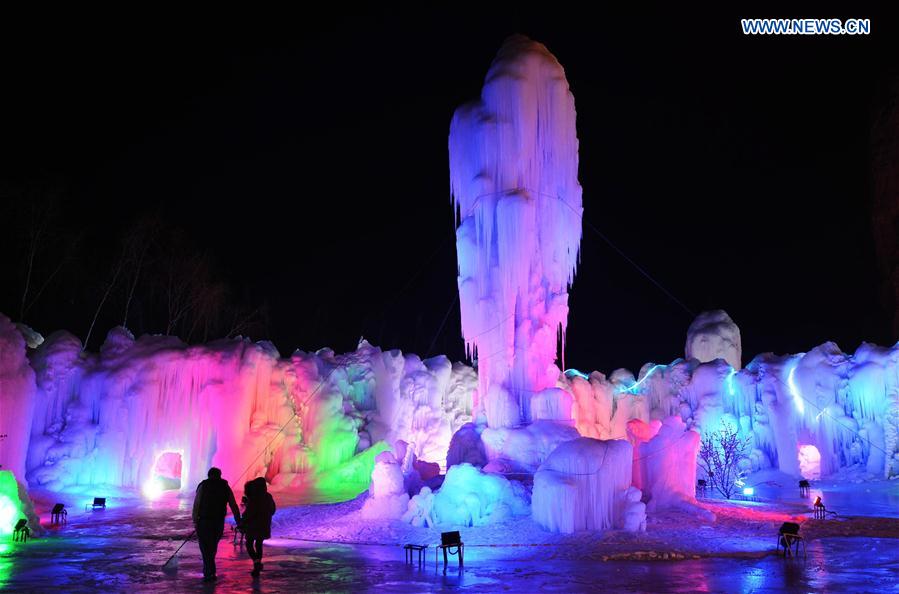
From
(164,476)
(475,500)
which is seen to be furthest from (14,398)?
(475,500)

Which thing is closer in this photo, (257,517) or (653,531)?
(257,517)

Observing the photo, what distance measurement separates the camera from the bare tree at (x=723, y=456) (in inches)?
999

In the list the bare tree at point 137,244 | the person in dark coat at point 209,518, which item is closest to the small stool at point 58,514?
the person in dark coat at point 209,518

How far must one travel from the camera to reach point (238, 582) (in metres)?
8.71

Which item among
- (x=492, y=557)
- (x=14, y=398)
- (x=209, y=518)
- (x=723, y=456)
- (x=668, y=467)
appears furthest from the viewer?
(x=723, y=456)

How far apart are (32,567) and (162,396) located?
16442 millimetres

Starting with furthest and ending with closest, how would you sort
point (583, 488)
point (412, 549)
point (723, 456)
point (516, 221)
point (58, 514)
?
point (723, 456) < point (516, 221) < point (58, 514) < point (583, 488) < point (412, 549)

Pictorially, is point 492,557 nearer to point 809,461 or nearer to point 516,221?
point 516,221

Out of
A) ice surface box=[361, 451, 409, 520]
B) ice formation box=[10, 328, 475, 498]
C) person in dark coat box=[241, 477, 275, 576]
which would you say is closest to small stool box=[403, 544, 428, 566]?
person in dark coat box=[241, 477, 275, 576]

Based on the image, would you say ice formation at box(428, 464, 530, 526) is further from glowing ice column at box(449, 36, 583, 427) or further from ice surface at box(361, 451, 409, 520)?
glowing ice column at box(449, 36, 583, 427)

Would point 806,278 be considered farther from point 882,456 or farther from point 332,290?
point 332,290

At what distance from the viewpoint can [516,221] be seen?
68.3ft

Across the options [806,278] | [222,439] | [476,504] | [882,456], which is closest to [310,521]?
[476,504]

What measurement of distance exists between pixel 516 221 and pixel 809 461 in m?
19.4
